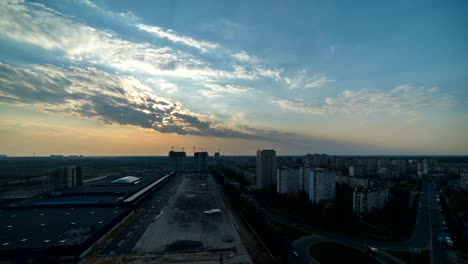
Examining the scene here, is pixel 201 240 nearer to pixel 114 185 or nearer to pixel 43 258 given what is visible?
pixel 43 258

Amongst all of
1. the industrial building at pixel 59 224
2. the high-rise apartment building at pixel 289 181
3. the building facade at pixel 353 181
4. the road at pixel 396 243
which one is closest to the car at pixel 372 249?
the road at pixel 396 243

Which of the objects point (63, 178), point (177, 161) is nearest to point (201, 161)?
point (177, 161)

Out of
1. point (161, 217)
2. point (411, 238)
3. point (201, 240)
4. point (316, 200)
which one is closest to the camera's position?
point (201, 240)

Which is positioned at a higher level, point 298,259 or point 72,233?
point 72,233

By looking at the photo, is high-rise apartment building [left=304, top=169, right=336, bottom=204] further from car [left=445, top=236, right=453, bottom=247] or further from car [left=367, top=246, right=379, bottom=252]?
car [left=367, top=246, right=379, bottom=252]

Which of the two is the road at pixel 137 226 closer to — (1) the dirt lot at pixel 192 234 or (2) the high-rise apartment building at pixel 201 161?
(1) the dirt lot at pixel 192 234

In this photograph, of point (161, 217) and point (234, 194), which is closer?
point (161, 217)

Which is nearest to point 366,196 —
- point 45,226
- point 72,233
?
point 72,233
